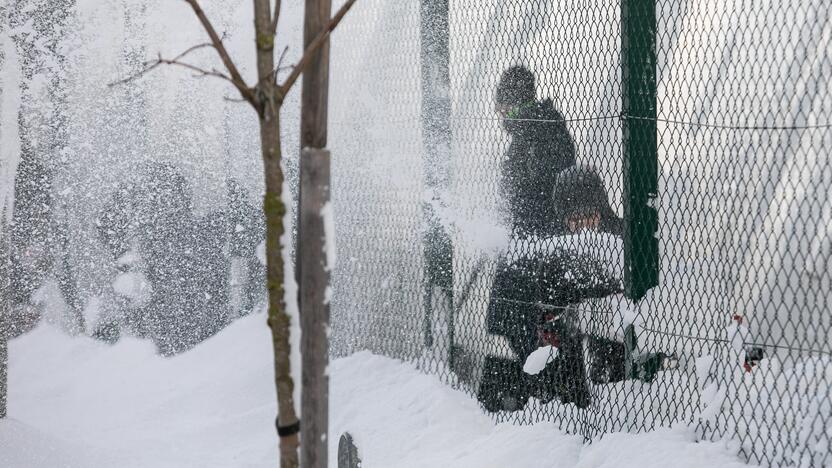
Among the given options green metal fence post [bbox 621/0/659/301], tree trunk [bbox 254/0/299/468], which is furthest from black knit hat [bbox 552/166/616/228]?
tree trunk [bbox 254/0/299/468]

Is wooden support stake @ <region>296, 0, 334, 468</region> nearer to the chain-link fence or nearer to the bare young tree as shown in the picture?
the bare young tree

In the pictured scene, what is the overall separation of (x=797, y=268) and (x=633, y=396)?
3.59 ft

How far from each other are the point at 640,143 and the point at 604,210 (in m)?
0.39

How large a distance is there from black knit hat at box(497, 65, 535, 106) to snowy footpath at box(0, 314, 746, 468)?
1748mm

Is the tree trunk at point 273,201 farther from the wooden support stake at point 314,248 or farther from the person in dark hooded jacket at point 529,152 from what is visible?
the person in dark hooded jacket at point 529,152

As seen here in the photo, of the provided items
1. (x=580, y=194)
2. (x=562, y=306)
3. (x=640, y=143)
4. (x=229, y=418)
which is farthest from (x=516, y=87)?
(x=229, y=418)

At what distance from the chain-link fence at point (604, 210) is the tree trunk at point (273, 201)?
7.50 feet

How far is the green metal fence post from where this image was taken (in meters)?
4.73

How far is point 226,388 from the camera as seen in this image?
274 inches

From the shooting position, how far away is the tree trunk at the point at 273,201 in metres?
2.68

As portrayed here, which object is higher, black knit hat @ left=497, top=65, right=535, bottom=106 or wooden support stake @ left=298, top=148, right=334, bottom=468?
black knit hat @ left=497, top=65, right=535, bottom=106

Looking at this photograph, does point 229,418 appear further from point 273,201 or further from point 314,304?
point 273,201

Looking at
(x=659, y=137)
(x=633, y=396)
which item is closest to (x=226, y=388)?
(x=633, y=396)

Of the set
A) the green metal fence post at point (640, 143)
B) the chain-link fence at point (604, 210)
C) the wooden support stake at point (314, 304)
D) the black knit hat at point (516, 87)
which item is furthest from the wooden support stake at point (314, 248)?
the black knit hat at point (516, 87)
